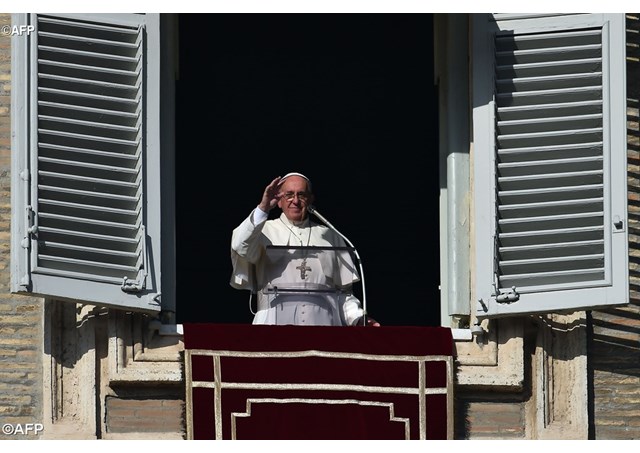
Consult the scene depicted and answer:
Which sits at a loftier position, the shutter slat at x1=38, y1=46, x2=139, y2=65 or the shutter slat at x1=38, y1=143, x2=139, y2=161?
the shutter slat at x1=38, y1=46, x2=139, y2=65

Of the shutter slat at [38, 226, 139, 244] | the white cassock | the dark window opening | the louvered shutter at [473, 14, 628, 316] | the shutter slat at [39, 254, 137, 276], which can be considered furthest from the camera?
the dark window opening

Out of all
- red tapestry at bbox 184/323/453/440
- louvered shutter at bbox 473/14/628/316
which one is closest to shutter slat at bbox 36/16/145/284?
red tapestry at bbox 184/323/453/440

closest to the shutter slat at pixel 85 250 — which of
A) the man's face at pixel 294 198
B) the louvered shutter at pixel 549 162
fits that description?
the man's face at pixel 294 198

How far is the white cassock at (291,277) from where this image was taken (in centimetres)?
1502

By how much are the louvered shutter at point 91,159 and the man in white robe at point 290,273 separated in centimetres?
63

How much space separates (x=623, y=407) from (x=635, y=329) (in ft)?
1.30

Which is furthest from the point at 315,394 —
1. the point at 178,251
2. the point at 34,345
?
the point at 178,251

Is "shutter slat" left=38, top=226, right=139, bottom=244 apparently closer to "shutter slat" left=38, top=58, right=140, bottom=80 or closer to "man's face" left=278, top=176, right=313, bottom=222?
"shutter slat" left=38, top=58, right=140, bottom=80

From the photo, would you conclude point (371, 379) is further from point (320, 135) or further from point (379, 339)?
point (320, 135)

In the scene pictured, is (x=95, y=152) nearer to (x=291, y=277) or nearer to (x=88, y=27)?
(x=88, y=27)

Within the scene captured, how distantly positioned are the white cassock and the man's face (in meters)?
0.15

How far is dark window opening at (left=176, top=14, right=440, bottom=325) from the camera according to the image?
17.3 metres

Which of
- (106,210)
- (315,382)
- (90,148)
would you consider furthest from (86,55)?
(315,382)

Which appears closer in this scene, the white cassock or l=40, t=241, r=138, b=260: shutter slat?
l=40, t=241, r=138, b=260: shutter slat
